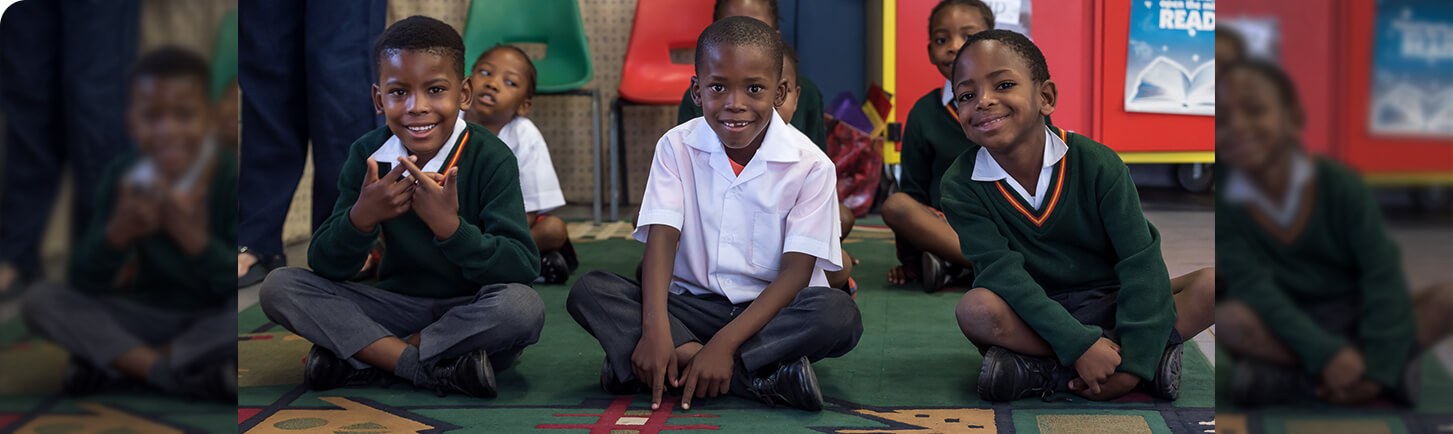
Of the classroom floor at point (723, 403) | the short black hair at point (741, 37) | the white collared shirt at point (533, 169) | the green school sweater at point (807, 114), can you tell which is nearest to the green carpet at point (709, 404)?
the classroom floor at point (723, 403)

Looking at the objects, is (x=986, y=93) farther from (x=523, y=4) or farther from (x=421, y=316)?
(x=523, y=4)

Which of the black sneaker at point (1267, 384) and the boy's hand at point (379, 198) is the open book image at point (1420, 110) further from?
the boy's hand at point (379, 198)

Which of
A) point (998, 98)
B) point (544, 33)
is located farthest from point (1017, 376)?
point (544, 33)

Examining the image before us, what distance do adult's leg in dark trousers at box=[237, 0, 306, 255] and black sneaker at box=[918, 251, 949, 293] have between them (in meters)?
1.07

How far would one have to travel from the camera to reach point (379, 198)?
116cm

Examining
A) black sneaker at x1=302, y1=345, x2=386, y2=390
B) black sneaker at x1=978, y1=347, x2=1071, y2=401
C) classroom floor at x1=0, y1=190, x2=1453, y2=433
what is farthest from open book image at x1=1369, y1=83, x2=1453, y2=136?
black sneaker at x1=302, y1=345, x2=386, y2=390

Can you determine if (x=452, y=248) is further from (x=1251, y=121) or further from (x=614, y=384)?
(x=1251, y=121)

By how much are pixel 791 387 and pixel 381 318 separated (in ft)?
1.67

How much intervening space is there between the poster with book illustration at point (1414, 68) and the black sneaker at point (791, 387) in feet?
2.94

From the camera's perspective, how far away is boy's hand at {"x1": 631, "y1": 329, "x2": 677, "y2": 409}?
1133 millimetres

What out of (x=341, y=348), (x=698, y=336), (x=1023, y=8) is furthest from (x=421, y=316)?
(x=1023, y=8)

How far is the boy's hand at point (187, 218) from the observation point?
242 mm

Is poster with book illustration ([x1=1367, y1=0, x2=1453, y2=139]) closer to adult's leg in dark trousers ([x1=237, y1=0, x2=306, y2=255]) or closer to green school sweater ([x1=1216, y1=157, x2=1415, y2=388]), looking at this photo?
green school sweater ([x1=1216, y1=157, x2=1415, y2=388])

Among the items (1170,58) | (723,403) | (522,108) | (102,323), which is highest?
(1170,58)
